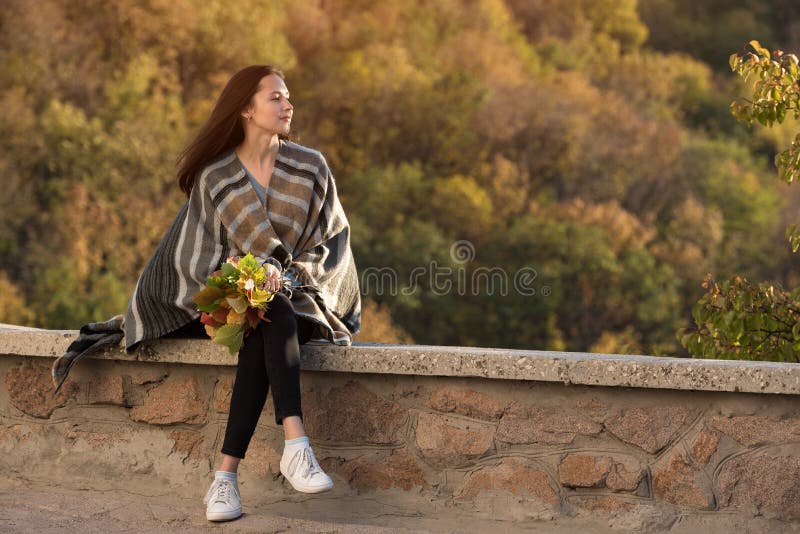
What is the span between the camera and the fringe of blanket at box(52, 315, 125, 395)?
10.4ft

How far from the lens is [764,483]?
103 inches

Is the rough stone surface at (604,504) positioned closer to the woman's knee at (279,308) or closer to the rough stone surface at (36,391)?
the woman's knee at (279,308)

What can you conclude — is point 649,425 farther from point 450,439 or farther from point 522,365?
point 450,439

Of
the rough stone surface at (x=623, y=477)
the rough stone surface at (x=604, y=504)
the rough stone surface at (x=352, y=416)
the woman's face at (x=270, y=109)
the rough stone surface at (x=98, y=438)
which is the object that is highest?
the woman's face at (x=270, y=109)

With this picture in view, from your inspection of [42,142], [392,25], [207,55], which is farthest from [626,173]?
[42,142]

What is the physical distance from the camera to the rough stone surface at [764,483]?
2600 mm

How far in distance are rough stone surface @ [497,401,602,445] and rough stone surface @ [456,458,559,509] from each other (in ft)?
0.23

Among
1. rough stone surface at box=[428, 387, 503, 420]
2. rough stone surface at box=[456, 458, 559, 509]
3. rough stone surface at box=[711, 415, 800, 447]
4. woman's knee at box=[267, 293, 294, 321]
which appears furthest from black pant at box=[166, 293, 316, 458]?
rough stone surface at box=[711, 415, 800, 447]

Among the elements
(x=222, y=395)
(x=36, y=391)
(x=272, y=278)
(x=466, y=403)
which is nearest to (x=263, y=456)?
(x=222, y=395)

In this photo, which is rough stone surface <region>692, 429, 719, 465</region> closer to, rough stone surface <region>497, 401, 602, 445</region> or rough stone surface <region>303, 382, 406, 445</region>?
rough stone surface <region>497, 401, 602, 445</region>

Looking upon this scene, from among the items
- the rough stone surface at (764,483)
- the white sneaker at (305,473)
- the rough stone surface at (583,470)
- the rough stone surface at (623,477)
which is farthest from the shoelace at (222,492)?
the rough stone surface at (764,483)

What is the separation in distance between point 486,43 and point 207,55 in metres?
7.16

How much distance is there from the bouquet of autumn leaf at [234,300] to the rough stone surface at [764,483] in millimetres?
1216

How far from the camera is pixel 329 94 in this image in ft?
70.0
